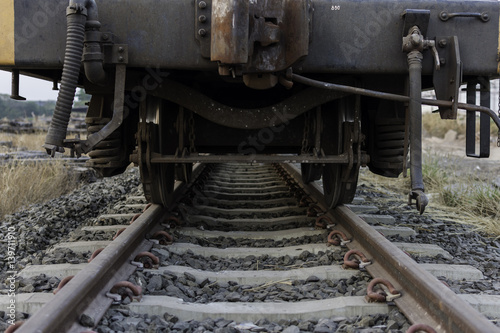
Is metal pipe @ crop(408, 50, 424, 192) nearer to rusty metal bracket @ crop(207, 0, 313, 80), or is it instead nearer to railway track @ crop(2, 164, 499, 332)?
railway track @ crop(2, 164, 499, 332)

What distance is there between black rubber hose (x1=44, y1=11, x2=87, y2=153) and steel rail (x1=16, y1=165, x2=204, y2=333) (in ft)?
1.97

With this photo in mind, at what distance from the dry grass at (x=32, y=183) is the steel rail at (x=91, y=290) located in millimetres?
2403

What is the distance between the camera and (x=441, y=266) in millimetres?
2594

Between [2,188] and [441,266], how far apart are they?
162 inches

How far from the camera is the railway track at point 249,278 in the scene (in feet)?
6.10

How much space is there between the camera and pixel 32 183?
5258mm

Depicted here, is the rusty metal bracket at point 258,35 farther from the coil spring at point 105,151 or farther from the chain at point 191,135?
the coil spring at point 105,151

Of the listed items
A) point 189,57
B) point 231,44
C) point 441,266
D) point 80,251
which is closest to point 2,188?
point 80,251

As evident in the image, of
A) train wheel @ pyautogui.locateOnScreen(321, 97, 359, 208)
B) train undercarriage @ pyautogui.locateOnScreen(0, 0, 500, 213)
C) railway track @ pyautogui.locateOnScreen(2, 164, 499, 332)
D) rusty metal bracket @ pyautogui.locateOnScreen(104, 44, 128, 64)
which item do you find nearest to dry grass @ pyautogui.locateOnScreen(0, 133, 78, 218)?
railway track @ pyautogui.locateOnScreen(2, 164, 499, 332)

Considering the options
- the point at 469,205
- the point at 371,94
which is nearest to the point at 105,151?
the point at 371,94

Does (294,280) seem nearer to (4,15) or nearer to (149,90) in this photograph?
(149,90)

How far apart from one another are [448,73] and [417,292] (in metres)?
1.36

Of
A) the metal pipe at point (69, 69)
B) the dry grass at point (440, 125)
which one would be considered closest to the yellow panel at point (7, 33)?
the metal pipe at point (69, 69)

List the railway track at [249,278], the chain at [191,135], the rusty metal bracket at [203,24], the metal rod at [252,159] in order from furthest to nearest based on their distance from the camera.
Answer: the chain at [191,135], the metal rod at [252,159], the rusty metal bracket at [203,24], the railway track at [249,278]
